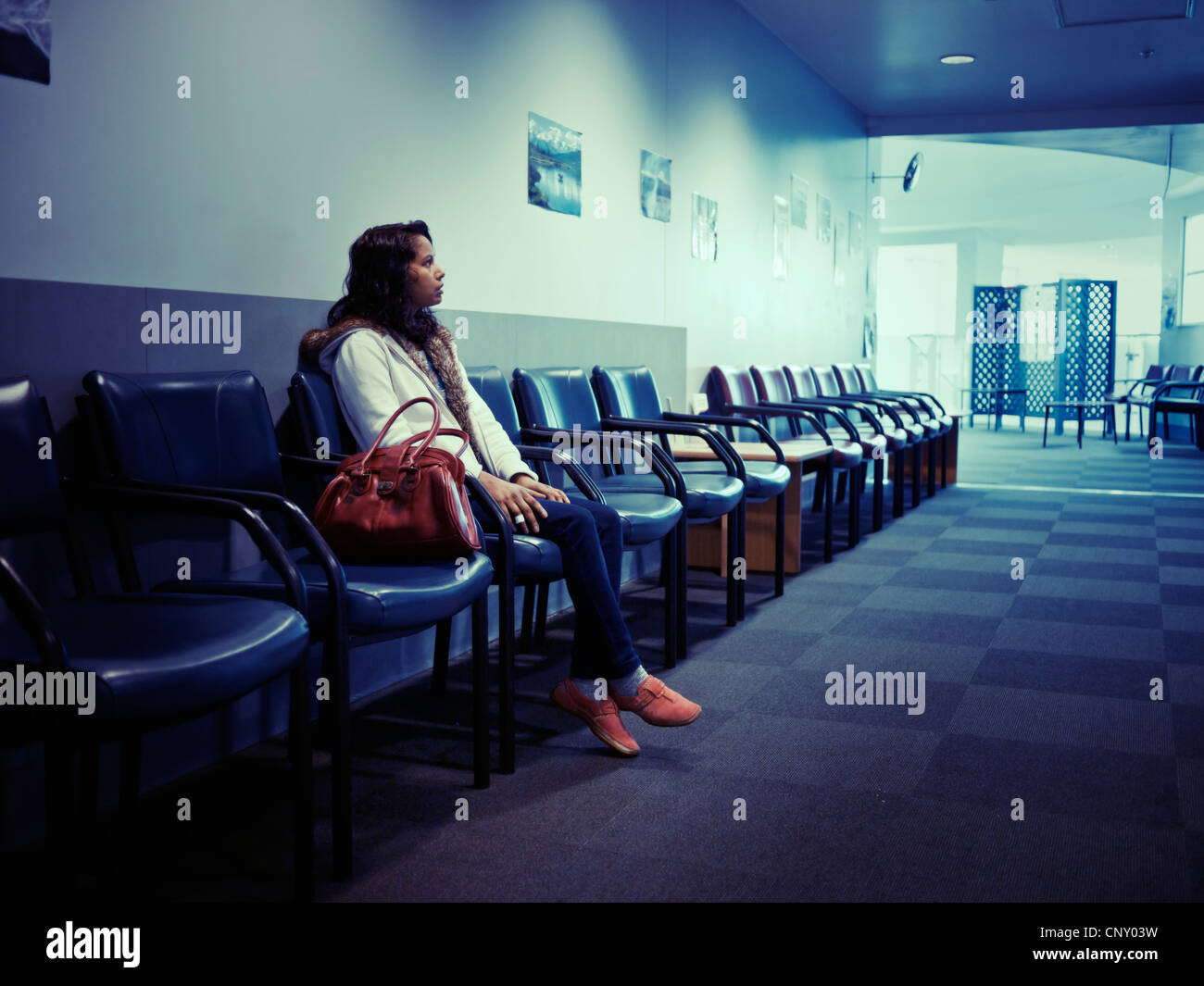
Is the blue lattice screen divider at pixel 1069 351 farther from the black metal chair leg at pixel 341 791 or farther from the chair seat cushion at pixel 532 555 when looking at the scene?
the black metal chair leg at pixel 341 791

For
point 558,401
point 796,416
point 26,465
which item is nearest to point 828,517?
point 796,416

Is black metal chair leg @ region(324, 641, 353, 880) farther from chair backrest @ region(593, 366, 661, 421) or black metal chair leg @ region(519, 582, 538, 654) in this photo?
chair backrest @ region(593, 366, 661, 421)

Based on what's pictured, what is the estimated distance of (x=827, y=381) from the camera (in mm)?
6527

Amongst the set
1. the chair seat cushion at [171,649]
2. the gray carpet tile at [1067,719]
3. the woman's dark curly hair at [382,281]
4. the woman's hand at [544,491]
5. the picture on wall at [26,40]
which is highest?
the picture on wall at [26,40]

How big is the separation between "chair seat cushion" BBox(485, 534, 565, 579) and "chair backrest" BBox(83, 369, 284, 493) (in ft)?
1.47

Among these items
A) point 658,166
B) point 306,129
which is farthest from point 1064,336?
point 306,129

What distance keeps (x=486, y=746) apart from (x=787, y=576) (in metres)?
2.35

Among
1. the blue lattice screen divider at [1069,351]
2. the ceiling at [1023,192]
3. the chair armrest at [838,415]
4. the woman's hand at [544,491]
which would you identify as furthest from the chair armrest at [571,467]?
the blue lattice screen divider at [1069,351]

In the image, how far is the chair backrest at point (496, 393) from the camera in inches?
116

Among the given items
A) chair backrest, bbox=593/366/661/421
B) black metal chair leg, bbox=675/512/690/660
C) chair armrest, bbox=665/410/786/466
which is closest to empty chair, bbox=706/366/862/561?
chair armrest, bbox=665/410/786/466

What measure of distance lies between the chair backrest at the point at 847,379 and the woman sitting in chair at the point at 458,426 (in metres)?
4.41

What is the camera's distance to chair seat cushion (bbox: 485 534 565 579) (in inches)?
88.6

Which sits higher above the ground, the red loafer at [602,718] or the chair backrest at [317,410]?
the chair backrest at [317,410]

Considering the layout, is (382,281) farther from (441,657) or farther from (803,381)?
(803,381)
